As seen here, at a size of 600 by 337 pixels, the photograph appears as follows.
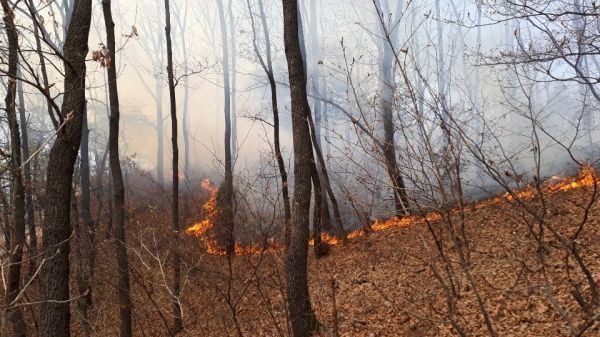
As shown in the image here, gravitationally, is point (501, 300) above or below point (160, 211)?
below

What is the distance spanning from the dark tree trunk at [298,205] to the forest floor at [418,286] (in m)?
0.35

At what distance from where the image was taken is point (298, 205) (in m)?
6.42

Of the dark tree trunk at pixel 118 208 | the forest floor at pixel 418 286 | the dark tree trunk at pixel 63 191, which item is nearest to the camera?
the dark tree trunk at pixel 63 191

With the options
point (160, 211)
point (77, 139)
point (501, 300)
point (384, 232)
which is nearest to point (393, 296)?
point (501, 300)

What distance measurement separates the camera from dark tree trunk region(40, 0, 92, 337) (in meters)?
4.72

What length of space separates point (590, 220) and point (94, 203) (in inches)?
858

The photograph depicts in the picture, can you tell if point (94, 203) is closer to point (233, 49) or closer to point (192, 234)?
point (192, 234)

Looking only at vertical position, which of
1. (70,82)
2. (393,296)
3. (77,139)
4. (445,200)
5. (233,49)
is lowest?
(393,296)

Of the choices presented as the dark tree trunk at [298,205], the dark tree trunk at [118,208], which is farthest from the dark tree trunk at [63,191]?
the dark tree trunk at [298,205]

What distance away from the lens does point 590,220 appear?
8.65 meters

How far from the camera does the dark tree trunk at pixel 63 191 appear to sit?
472 cm

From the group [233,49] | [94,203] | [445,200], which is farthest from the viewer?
[233,49]

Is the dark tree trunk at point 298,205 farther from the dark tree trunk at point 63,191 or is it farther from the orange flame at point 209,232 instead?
the orange flame at point 209,232

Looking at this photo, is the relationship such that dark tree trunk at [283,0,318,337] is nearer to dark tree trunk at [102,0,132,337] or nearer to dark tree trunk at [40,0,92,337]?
dark tree trunk at [40,0,92,337]
